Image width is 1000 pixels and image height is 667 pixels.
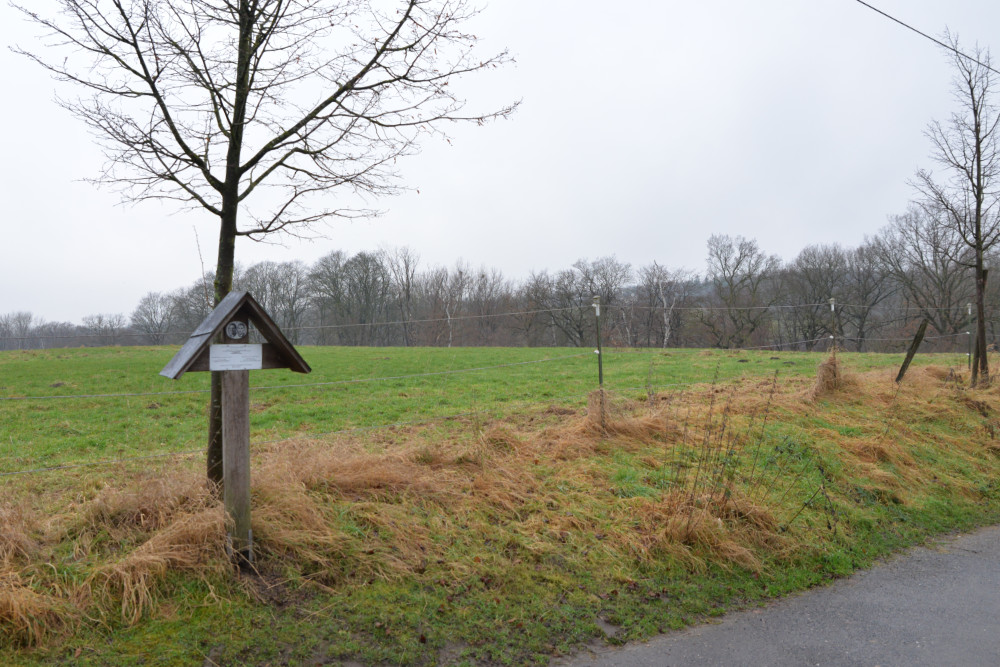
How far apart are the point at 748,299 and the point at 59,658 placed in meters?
58.4

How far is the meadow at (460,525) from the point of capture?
342 centimetres

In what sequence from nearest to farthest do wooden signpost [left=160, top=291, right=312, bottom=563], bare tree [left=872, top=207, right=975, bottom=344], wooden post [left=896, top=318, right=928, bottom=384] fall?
wooden signpost [left=160, top=291, right=312, bottom=563], wooden post [left=896, top=318, right=928, bottom=384], bare tree [left=872, top=207, right=975, bottom=344]

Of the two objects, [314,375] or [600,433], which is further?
[314,375]

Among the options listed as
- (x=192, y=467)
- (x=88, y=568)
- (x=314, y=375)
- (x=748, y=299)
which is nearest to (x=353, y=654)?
(x=88, y=568)

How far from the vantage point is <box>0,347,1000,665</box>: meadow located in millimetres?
3416

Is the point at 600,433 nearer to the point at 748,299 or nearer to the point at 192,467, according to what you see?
the point at 192,467

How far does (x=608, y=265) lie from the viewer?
63000 millimetres

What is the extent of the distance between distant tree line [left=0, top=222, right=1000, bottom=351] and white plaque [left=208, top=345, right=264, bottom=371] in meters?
36.6

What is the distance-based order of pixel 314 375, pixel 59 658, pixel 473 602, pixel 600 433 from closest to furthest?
pixel 59 658
pixel 473 602
pixel 600 433
pixel 314 375

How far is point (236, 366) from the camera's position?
377 centimetres

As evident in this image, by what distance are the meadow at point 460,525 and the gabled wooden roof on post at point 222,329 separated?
108cm

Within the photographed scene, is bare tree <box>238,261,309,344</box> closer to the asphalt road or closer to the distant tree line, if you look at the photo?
the distant tree line

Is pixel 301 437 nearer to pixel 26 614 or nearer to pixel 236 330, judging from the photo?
pixel 236 330

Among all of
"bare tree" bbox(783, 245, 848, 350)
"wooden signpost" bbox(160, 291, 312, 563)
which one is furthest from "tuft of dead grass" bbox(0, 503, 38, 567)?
"bare tree" bbox(783, 245, 848, 350)
